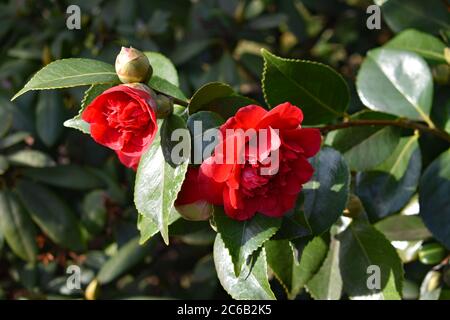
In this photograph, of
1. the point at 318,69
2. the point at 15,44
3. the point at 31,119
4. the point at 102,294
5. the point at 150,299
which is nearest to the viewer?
the point at 318,69

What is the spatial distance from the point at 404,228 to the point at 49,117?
896 mm

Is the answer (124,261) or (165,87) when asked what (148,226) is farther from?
(124,261)

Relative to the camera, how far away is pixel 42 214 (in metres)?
1.74

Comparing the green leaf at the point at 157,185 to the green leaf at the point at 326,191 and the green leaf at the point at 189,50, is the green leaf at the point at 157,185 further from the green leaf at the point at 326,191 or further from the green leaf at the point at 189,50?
the green leaf at the point at 189,50

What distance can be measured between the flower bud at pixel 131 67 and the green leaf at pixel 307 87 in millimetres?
227

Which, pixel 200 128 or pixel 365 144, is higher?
pixel 200 128

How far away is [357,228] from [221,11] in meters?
0.89

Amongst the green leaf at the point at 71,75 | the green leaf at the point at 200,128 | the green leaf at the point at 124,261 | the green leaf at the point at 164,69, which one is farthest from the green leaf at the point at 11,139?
the green leaf at the point at 200,128

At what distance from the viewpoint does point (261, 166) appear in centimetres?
94

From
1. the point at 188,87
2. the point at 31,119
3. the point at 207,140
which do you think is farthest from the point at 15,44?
the point at 207,140

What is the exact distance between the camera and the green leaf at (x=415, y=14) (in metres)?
1.60

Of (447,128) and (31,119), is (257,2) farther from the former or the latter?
(447,128)

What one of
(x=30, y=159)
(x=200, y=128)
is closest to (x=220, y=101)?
(x=200, y=128)

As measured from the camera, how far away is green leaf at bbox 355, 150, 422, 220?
1352mm
